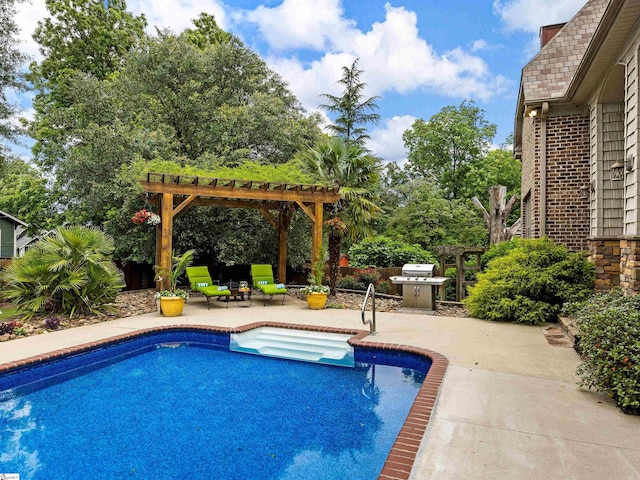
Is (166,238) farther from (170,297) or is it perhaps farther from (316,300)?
(316,300)

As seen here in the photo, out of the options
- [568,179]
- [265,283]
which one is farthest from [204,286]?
[568,179]

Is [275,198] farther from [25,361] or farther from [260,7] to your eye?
[260,7]

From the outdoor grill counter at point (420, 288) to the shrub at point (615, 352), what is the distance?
4912mm

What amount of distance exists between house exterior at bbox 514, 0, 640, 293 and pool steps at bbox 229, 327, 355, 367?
3669mm

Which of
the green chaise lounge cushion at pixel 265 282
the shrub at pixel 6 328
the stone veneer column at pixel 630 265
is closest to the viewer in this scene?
the stone veneer column at pixel 630 265

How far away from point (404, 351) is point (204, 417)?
272 cm

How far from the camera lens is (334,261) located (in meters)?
11.2

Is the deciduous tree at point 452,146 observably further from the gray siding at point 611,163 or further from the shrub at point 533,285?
the gray siding at point 611,163

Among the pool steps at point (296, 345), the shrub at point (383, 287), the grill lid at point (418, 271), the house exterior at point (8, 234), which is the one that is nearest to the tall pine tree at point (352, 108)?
the shrub at point (383, 287)

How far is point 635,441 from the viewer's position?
2936 mm

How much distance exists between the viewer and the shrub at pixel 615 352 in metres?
3.35

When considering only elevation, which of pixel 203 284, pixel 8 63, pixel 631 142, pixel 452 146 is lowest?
pixel 203 284

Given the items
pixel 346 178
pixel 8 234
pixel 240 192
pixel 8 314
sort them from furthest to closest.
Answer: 1. pixel 8 234
2. pixel 346 178
3. pixel 240 192
4. pixel 8 314

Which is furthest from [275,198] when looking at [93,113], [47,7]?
[47,7]
